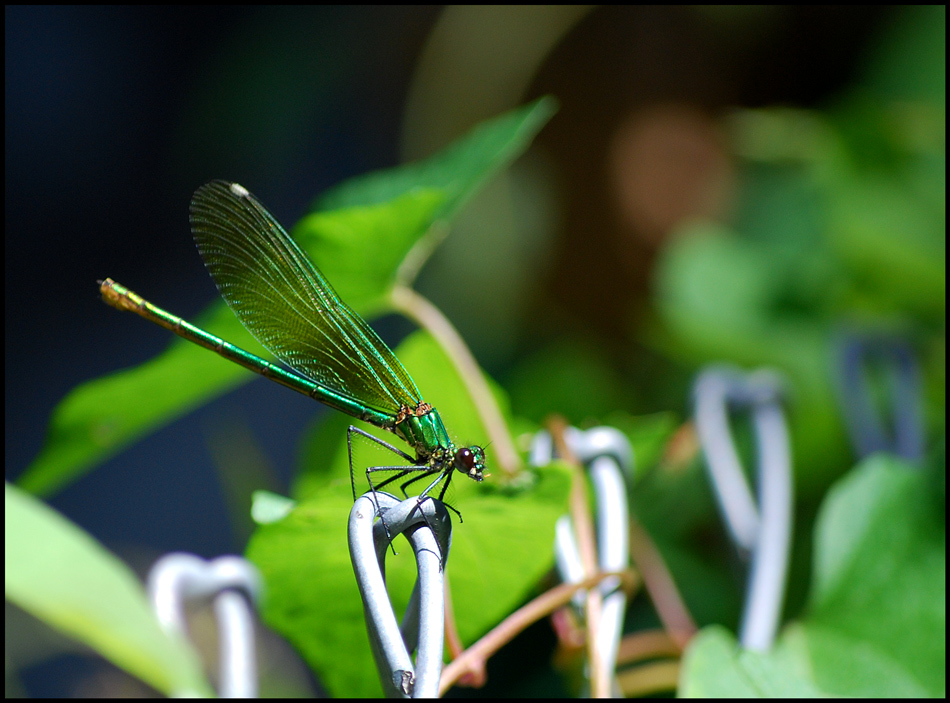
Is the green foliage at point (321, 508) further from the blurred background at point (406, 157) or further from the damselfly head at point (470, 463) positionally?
the blurred background at point (406, 157)

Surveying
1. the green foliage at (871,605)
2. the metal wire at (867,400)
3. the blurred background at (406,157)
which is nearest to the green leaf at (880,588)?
the green foliage at (871,605)

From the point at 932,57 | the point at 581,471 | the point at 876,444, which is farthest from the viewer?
the point at 932,57

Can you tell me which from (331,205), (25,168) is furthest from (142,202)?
(331,205)

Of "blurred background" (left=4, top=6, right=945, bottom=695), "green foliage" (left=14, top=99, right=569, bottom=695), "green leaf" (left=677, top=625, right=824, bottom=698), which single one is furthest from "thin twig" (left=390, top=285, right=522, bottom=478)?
"blurred background" (left=4, top=6, right=945, bottom=695)

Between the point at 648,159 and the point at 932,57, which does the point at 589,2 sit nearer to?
the point at 648,159

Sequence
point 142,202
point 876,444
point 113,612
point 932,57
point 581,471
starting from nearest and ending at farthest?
point 113,612 → point 581,471 → point 876,444 → point 932,57 → point 142,202

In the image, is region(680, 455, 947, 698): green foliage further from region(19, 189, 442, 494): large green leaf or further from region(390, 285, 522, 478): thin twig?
region(19, 189, 442, 494): large green leaf

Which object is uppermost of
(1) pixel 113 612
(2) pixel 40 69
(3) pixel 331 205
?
(2) pixel 40 69

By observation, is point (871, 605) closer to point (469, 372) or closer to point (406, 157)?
point (469, 372)
